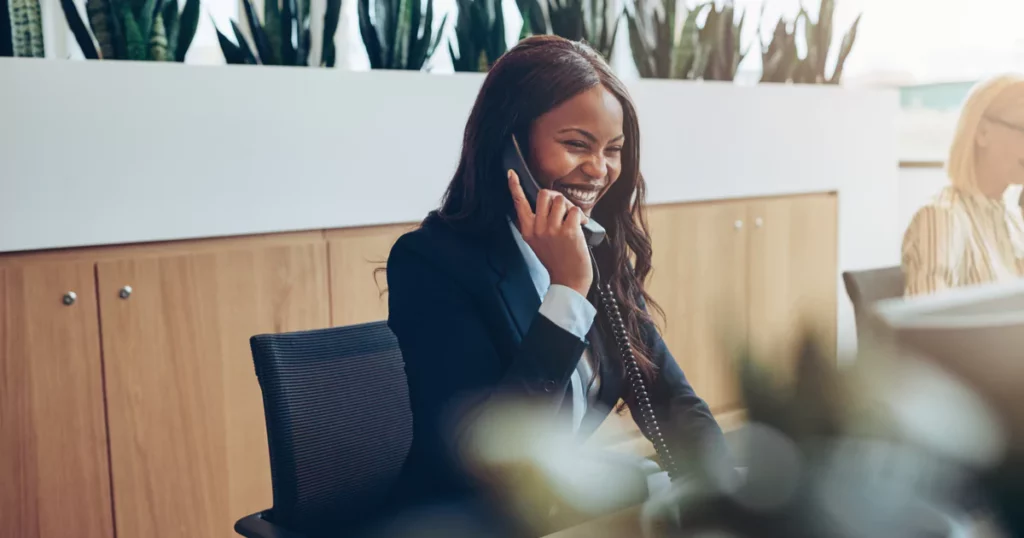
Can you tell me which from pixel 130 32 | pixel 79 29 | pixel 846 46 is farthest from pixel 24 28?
pixel 846 46

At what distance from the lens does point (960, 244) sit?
209 cm

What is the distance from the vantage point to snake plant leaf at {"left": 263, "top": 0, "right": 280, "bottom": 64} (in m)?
2.33

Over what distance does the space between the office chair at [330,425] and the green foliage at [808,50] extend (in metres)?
2.41

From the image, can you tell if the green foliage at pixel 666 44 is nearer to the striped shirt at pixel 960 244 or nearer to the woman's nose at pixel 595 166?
the striped shirt at pixel 960 244

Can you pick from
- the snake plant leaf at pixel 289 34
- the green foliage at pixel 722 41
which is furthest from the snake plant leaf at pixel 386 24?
the green foliage at pixel 722 41

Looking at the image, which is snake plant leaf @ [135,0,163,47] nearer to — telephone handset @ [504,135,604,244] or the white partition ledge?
the white partition ledge

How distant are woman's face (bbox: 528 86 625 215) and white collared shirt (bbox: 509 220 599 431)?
0.10 metres

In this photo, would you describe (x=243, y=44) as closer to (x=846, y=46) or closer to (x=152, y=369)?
(x=152, y=369)

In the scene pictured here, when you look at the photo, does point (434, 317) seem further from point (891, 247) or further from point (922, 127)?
point (922, 127)

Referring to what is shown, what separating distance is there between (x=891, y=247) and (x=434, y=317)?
3032 mm

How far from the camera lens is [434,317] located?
120 centimetres

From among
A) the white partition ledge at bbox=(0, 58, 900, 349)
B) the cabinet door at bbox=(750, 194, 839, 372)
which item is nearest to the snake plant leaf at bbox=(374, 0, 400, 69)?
the white partition ledge at bbox=(0, 58, 900, 349)

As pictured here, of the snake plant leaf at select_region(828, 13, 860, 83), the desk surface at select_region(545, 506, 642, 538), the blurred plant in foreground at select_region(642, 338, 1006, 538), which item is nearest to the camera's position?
the blurred plant in foreground at select_region(642, 338, 1006, 538)

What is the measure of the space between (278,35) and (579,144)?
4.48 ft
